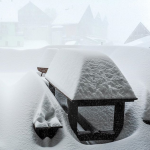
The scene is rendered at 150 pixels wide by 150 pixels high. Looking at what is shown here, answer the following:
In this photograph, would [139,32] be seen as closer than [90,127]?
No

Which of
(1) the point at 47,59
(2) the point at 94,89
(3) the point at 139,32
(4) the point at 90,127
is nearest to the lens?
(2) the point at 94,89

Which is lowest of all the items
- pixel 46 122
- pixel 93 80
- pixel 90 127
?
pixel 90 127

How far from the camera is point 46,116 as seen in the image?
446 cm

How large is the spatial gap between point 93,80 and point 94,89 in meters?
0.21

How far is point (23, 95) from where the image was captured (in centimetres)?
543

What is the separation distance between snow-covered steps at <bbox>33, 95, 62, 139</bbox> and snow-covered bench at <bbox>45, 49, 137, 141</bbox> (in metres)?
0.36

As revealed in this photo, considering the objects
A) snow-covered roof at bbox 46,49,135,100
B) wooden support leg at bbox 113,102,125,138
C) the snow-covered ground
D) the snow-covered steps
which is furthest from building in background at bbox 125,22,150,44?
the snow-covered steps

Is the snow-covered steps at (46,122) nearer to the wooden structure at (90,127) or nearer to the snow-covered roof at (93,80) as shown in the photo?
the wooden structure at (90,127)

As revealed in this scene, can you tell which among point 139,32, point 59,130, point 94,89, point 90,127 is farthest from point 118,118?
point 139,32

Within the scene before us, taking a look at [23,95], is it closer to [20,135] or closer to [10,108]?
[10,108]

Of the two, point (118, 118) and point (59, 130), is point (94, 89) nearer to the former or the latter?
point (118, 118)

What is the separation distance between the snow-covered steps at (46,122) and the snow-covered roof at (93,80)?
0.60 metres

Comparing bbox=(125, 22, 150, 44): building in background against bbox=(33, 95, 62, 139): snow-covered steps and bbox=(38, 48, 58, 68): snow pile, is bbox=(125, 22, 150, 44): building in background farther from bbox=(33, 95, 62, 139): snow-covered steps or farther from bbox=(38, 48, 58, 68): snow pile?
bbox=(33, 95, 62, 139): snow-covered steps

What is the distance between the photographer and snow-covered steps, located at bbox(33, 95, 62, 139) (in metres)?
4.09
